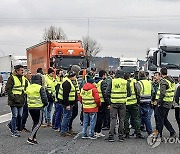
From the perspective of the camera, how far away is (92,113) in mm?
12969

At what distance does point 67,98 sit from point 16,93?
4.87 feet

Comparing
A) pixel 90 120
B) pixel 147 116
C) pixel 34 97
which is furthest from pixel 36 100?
pixel 147 116

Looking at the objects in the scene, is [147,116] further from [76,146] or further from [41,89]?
[41,89]

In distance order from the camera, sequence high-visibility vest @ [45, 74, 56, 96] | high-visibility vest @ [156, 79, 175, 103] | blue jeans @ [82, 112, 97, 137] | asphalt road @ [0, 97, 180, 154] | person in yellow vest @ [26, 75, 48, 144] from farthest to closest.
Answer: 1. high-visibility vest @ [45, 74, 56, 96]
2. blue jeans @ [82, 112, 97, 137]
3. high-visibility vest @ [156, 79, 175, 103]
4. person in yellow vest @ [26, 75, 48, 144]
5. asphalt road @ [0, 97, 180, 154]

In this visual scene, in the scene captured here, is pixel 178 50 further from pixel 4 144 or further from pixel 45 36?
pixel 45 36

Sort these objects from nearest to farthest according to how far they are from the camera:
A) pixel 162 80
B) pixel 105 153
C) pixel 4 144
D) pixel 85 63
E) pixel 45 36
→ pixel 105 153 < pixel 4 144 < pixel 162 80 < pixel 85 63 < pixel 45 36

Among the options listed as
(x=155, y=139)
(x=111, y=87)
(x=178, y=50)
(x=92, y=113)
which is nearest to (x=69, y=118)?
(x=92, y=113)

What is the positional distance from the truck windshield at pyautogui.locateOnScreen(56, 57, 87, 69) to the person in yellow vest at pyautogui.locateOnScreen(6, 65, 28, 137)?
15.2 m

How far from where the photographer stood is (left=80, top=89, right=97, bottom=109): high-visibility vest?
12836mm

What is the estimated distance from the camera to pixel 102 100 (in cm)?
1341

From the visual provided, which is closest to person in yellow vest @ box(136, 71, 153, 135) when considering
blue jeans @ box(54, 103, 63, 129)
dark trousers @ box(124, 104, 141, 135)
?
dark trousers @ box(124, 104, 141, 135)

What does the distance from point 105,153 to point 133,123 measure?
2780 millimetres

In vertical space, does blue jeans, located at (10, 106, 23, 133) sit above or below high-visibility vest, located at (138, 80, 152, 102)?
below

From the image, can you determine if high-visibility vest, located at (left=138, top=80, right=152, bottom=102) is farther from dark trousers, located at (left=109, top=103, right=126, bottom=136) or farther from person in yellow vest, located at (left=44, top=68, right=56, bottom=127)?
person in yellow vest, located at (left=44, top=68, right=56, bottom=127)
